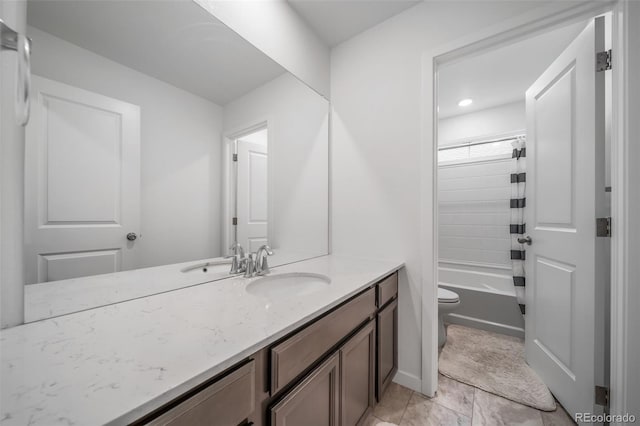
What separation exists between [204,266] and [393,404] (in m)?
1.33

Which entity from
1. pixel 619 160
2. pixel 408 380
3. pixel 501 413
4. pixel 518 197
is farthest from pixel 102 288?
pixel 518 197

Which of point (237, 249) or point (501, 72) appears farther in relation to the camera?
point (501, 72)

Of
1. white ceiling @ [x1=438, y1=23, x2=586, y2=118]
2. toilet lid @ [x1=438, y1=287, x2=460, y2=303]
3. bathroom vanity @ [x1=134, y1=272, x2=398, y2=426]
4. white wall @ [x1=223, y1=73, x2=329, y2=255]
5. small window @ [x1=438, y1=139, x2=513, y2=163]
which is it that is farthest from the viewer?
small window @ [x1=438, y1=139, x2=513, y2=163]

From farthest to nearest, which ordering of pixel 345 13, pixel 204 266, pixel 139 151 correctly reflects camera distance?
1. pixel 345 13
2. pixel 204 266
3. pixel 139 151

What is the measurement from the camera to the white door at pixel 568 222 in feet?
3.84

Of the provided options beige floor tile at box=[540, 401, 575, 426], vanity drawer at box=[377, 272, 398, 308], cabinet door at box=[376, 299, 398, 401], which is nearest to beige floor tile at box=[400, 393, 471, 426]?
cabinet door at box=[376, 299, 398, 401]

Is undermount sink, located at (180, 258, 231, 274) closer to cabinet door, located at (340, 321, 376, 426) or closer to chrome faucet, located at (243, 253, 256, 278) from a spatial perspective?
chrome faucet, located at (243, 253, 256, 278)

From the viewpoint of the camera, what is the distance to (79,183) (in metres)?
0.76

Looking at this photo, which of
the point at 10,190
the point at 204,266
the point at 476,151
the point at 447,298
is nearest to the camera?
the point at 10,190

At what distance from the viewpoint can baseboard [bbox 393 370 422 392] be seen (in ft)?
4.89

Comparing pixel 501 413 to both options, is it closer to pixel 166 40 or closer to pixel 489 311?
pixel 489 311

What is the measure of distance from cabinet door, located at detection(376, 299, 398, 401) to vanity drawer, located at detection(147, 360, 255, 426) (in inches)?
33.8

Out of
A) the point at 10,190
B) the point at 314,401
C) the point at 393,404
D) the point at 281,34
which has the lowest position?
the point at 393,404

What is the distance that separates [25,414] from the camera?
1.21ft
